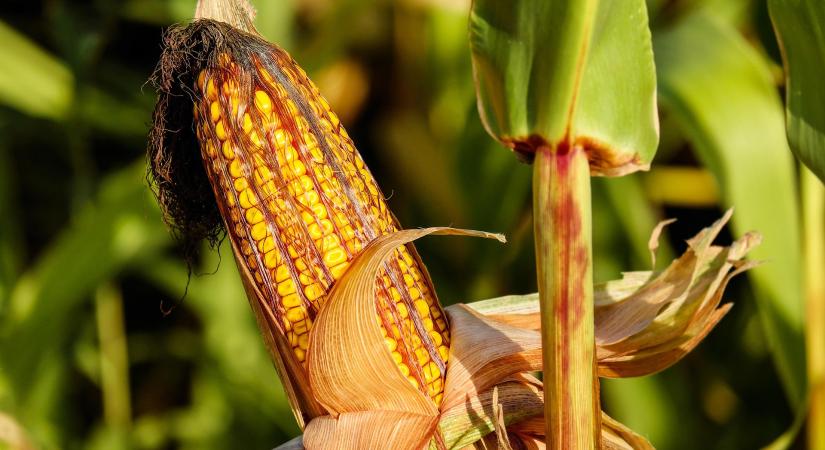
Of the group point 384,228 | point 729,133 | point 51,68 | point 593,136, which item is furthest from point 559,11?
point 51,68

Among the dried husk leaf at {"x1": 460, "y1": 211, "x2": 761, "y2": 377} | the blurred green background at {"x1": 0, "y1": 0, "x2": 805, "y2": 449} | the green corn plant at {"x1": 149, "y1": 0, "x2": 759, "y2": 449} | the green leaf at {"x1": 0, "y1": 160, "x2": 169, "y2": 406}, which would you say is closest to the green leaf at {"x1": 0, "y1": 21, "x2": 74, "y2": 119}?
the blurred green background at {"x1": 0, "y1": 0, "x2": 805, "y2": 449}

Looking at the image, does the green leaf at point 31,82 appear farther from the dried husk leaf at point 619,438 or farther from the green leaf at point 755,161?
the dried husk leaf at point 619,438

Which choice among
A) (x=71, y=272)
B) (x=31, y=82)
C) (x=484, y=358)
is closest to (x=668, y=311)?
(x=484, y=358)

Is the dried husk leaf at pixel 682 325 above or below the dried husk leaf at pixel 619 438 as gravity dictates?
above

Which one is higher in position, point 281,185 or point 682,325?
point 281,185

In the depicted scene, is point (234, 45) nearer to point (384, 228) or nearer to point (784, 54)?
point (384, 228)

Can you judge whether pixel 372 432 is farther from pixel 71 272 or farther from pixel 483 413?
pixel 71 272

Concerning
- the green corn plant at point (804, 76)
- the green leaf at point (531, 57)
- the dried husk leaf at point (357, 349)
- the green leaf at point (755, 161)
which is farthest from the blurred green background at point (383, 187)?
the green leaf at point (531, 57)
